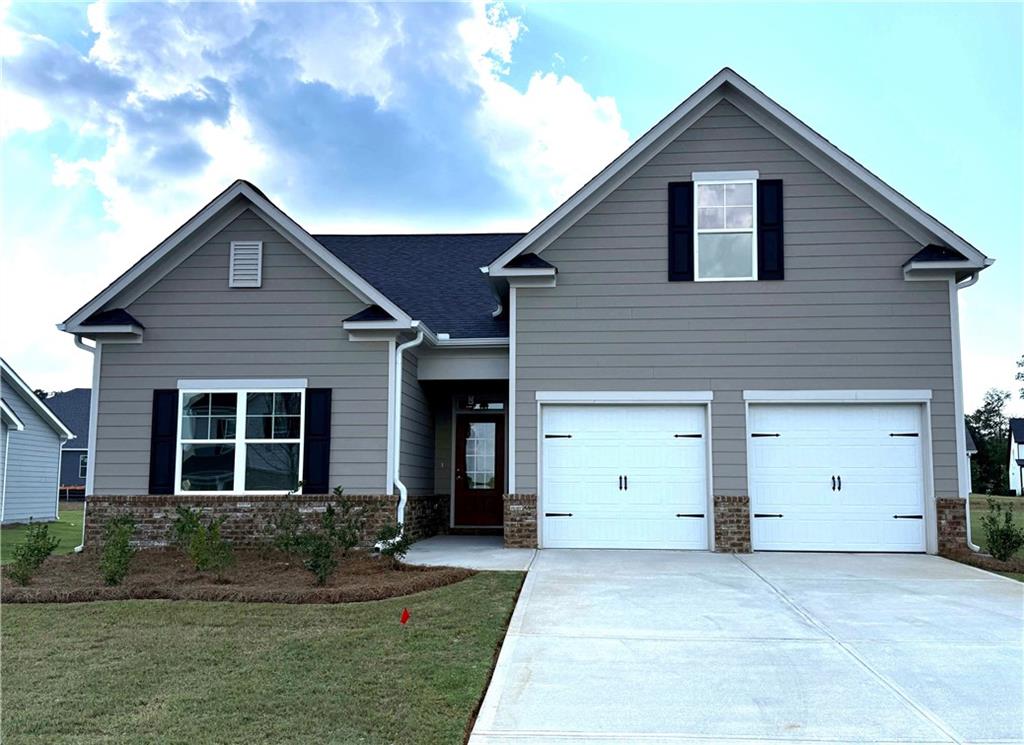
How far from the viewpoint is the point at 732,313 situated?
12.1 metres

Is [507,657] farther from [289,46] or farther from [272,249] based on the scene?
[289,46]

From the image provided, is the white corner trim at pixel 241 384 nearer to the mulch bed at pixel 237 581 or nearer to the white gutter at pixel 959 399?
the mulch bed at pixel 237 581

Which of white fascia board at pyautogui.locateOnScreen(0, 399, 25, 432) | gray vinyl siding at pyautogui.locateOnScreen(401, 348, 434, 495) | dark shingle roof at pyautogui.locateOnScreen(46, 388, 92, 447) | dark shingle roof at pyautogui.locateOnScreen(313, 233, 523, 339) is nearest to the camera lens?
gray vinyl siding at pyautogui.locateOnScreen(401, 348, 434, 495)

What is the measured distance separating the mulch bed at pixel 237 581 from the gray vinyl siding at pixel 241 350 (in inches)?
64.2

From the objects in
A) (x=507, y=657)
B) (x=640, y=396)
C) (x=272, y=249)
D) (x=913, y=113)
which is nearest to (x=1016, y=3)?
(x=913, y=113)

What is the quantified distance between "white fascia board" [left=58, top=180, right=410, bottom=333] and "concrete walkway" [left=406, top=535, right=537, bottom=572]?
3.44 m

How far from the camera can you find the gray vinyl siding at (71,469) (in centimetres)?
3822

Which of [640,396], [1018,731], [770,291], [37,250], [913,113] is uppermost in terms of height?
[913,113]

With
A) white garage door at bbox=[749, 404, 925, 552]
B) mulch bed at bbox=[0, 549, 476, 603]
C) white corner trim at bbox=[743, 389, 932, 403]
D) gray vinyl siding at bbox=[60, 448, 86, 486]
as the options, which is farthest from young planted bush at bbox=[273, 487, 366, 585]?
gray vinyl siding at bbox=[60, 448, 86, 486]

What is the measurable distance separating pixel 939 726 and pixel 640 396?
24.0 feet

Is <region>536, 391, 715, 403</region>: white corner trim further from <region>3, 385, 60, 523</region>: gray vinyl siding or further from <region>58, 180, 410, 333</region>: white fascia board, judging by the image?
<region>3, 385, 60, 523</region>: gray vinyl siding

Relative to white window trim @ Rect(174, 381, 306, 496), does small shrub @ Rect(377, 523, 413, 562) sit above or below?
below

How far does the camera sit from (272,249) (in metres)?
12.3

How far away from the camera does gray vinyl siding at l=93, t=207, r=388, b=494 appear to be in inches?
474
